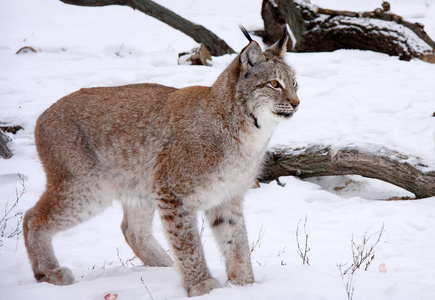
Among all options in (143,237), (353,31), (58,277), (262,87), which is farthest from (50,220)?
(353,31)

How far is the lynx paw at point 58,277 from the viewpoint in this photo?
4.30 metres

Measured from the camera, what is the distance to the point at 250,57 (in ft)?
13.6

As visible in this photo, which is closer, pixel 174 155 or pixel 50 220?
pixel 174 155

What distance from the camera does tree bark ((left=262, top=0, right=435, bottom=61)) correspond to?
11.3 m

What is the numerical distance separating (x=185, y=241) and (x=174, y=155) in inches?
27.7

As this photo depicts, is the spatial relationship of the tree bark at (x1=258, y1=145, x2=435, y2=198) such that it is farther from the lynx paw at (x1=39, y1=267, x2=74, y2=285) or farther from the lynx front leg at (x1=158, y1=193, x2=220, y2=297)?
the lynx paw at (x1=39, y1=267, x2=74, y2=285)

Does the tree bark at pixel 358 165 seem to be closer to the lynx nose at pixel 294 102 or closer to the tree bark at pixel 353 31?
the lynx nose at pixel 294 102

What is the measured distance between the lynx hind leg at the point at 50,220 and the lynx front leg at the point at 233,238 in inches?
45.2

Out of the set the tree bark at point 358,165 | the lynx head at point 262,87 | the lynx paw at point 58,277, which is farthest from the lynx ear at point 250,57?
the tree bark at point 358,165

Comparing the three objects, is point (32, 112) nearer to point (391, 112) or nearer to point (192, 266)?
point (192, 266)

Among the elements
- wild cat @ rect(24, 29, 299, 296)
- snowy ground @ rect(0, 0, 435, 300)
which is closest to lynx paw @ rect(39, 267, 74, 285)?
wild cat @ rect(24, 29, 299, 296)

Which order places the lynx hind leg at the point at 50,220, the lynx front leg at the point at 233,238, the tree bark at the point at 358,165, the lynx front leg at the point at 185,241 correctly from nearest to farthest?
1. the lynx front leg at the point at 185,241
2. the lynx front leg at the point at 233,238
3. the lynx hind leg at the point at 50,220
4. the tree bark at the point at 358,165

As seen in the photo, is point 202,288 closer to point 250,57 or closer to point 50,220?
point 50,220

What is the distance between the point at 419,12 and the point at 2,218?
1360cm
